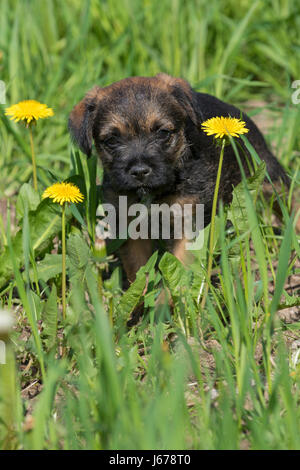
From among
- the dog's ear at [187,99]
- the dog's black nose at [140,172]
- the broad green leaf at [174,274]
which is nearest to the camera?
the broad green leaf at [174,274]

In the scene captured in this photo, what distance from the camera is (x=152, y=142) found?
127 inches

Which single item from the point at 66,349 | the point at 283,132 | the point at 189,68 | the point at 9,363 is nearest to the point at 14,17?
the point at 189,68

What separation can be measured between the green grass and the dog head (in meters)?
0.17

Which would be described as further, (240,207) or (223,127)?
(240,207)

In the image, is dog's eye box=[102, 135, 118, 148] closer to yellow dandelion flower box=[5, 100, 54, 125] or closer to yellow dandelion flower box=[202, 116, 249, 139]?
yellow dandelion flower box=[5, 100, 54, 125]

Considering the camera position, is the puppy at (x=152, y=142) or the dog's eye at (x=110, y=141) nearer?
the puppy at (x=152, y=142)

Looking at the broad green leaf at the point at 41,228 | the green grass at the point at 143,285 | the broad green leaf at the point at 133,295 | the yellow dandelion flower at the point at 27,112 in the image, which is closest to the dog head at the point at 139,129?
the green grass at the point at 143,285

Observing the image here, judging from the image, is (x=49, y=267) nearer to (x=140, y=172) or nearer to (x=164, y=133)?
(x=140, y=172)

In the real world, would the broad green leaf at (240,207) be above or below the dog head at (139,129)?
below

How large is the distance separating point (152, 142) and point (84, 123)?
1.41 feet

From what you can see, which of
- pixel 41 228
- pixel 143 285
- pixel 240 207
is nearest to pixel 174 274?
pixel 143 285

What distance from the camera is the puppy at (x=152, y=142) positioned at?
317cm

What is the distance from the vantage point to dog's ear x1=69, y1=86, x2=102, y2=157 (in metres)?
3.42

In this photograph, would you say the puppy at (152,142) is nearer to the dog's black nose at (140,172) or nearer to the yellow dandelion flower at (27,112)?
the dog's black nose at (140,172)
